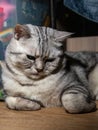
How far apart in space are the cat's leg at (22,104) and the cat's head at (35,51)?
11 cm

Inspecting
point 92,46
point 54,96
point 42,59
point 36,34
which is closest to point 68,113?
point 54,96

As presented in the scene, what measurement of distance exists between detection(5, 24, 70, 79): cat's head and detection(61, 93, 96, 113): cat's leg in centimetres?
15

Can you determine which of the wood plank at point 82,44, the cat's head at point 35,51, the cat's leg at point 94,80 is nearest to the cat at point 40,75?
the cat's head at point 35,51

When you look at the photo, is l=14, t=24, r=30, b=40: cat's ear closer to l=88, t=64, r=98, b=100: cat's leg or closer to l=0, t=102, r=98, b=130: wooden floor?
l=0, t=102, r=98, b=130: wooden floor

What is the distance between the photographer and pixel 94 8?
1.78 meters

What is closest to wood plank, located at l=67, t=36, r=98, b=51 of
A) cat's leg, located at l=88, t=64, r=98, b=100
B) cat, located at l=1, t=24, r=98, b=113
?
cat's leg, located at l=88, t=64, r=98, b=100

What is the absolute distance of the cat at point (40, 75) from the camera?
→ 135 cm

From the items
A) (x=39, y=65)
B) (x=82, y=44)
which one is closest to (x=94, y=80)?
(x=82, y=44)

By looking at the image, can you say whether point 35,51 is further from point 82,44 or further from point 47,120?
point 82,44

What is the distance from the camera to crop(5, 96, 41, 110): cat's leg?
1398mm

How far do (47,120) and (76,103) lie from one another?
14cm

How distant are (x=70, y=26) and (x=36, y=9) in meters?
0.23

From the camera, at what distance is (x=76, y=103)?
1321 millimetres

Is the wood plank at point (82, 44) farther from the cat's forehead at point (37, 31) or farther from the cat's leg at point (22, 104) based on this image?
the cat's leg at point (22, 104)
